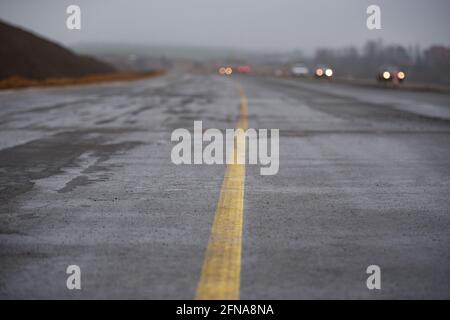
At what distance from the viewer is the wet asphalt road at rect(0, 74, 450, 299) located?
337 centimetres

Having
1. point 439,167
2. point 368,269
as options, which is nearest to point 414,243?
point 368,269

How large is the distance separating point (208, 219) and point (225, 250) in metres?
0.83

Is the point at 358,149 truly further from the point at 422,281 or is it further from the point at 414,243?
the point at 422,281

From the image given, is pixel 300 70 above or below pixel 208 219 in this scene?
above

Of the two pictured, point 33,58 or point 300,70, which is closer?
point 33,58

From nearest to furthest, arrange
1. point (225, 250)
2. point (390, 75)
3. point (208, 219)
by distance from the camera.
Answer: point (225, 250)
point (208, 219)
point (390, 75)

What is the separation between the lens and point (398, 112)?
55.0 feet

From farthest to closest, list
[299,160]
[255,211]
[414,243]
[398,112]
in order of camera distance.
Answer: [398,112] → [299,160] → [255,211] → [414,243]

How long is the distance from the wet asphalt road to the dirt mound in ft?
140

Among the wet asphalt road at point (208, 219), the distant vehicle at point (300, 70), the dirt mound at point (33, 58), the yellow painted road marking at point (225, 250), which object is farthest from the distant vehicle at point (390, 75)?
the yellow painted road marking at point (225, 250)

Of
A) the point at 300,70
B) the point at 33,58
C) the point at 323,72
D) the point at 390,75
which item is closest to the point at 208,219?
the point at 390,75

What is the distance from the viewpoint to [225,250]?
12.8 ft

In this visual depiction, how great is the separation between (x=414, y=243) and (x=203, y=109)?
13.5 m

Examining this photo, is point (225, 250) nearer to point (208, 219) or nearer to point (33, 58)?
point (208, 219)
